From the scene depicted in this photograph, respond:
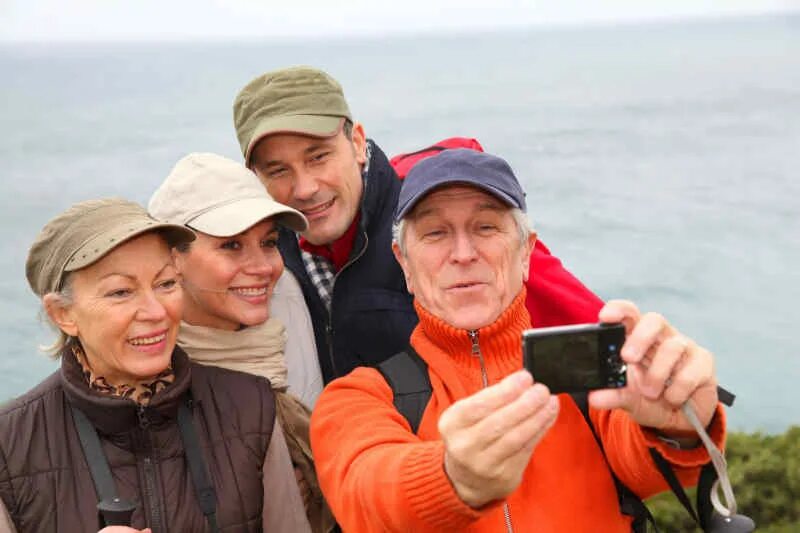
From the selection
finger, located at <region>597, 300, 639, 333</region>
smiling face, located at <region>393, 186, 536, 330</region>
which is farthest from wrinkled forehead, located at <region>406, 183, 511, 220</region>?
finger, located at <region>597, 300, 639, 333</region>

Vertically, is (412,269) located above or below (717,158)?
above

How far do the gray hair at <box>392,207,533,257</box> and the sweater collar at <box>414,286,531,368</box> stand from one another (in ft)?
0.62

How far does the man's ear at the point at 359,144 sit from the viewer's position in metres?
3.47

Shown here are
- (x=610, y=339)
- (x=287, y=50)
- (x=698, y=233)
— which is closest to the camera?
(x=610, y=339)

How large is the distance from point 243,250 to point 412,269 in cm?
81

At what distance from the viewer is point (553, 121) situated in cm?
1366

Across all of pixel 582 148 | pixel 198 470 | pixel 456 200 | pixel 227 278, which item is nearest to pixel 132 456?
pixel 198 470

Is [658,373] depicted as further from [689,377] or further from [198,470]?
[198,470]

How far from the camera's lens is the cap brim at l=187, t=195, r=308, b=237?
2.84m

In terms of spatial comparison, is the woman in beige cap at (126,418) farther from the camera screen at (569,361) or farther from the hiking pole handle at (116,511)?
the camera screen at (569,361)

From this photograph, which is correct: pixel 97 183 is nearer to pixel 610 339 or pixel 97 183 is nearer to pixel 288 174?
pixel 288 174

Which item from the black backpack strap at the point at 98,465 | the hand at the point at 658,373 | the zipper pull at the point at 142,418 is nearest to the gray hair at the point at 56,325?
the black backpack strap at the point at 98,465

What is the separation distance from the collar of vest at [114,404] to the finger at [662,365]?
4.26 ft

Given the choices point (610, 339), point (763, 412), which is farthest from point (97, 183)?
point (610, 339)
